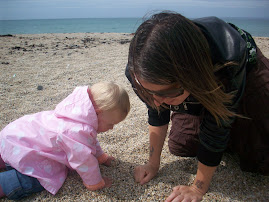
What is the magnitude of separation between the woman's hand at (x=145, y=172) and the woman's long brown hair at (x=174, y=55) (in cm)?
89

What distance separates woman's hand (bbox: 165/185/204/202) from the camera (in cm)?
149

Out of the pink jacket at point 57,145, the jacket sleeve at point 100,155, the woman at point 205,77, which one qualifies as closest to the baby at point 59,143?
the pink jacket at point 57,145

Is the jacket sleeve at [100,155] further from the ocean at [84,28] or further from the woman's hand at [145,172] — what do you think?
the ocean at [84,28]

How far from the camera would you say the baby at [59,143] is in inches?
60.1

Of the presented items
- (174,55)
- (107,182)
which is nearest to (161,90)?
(174,55)

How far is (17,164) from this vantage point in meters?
1.53

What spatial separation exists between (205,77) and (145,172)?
3.33ft

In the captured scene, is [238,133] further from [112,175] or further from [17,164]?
[17,164]

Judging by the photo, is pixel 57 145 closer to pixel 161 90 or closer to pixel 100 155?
pixel 100 155

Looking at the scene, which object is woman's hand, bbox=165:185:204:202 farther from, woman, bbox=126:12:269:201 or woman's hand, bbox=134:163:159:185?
woman's hand, bbox=134:163:159:185

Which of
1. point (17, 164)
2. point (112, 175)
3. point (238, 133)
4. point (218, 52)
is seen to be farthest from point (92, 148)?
point (238, 133)

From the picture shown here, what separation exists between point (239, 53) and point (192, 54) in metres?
0.30

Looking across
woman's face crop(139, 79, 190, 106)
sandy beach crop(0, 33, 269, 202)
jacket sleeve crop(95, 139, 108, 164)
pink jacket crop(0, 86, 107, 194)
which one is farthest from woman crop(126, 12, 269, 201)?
pink jacket crop(0, 86, 107, 194)

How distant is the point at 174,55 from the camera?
1.00 m
